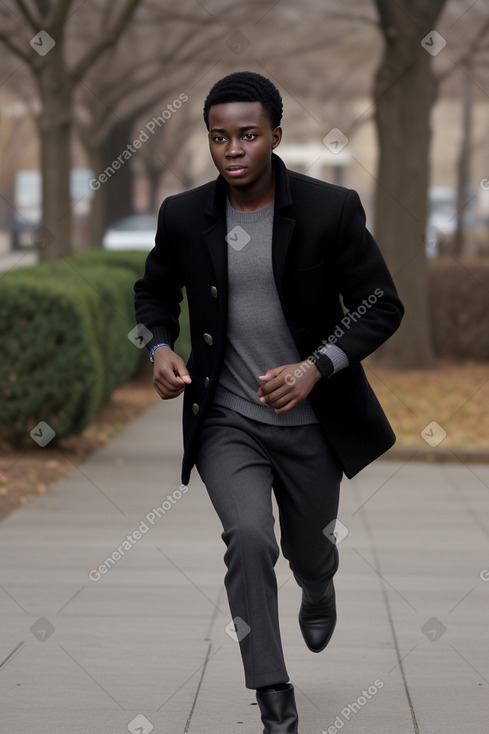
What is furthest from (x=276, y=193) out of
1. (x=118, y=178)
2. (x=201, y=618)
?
(x=118, y=178)

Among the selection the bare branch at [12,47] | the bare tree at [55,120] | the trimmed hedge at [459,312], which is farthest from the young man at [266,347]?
the trimmed hedge at [459,312]

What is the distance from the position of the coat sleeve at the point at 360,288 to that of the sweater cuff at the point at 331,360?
0.06ft

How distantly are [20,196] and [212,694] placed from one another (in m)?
51.3

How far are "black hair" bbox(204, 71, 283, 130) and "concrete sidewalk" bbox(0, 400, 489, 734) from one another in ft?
6.12

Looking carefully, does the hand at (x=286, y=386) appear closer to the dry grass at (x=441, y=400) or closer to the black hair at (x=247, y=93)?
the black hair at (x=247, y=93)

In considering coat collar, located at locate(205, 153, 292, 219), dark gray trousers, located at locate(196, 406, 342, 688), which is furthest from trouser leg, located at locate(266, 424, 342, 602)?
coat collar, located at locate(205, 153, 292, 219)

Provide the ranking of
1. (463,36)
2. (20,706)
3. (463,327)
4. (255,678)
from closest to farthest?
(255,678) < (20,706) < (463,327) < (463,36)

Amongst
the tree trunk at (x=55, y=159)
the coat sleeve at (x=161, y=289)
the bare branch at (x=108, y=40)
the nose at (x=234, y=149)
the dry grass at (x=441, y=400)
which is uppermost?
the nose at (x=234, y=149)

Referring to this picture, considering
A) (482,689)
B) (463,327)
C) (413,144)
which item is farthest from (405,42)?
(482,689)

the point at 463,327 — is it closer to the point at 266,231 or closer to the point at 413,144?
the point at 413,144

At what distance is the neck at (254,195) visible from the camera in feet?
12.9

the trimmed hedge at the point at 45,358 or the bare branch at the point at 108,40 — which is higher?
the bare branch at the point at 108,40

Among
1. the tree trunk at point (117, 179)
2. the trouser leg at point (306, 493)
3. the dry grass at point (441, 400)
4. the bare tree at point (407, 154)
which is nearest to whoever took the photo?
the trouser leg at point (306, 493)

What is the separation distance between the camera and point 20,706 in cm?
442
